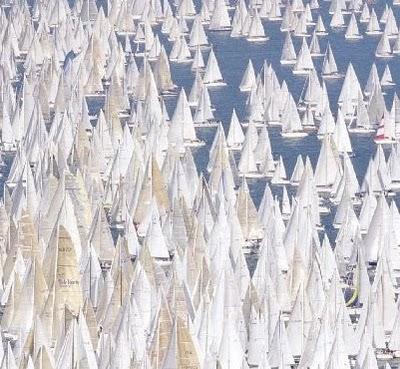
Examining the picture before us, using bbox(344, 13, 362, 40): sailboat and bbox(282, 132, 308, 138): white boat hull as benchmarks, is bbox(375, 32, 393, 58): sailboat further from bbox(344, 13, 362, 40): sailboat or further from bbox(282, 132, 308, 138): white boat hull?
bbox(282, 132, 308, 138): white boat hull

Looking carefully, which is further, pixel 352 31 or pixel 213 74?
pixel 352 31

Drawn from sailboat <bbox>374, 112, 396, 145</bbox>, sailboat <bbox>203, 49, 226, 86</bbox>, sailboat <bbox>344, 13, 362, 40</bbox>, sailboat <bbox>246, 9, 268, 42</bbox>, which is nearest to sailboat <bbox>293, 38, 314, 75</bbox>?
sailboat <bbox>203, 49, 226, 86</bbox>

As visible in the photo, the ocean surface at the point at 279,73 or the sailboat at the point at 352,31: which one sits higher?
the sailboat at the point at 352,31

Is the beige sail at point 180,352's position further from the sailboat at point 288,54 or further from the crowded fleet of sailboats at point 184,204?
the sailboat at point 288,54

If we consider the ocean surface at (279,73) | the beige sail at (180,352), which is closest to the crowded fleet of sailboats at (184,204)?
the beige sail at (180,352)

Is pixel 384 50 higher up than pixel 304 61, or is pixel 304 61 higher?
pixel 384 50

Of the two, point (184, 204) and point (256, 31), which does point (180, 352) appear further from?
point (256, 31)

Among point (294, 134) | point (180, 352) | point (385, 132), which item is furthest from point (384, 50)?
point (180, 352)

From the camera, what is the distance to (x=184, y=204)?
388 feet

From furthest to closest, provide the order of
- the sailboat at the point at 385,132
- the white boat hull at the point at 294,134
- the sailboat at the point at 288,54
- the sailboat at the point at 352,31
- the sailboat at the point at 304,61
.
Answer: the sailboat at the point at 352,31, the sailboat at the point at 288,54, the sailboat at the point at 304,61, the white boat hull at the point at 294,134, the sailboat at the point at 385,132

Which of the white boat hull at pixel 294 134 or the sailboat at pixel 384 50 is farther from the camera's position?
the sailboat at pixel 384 50

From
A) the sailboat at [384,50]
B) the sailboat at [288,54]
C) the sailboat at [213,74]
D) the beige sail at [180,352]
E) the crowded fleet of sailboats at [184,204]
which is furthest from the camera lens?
the sailboat at [384,50]

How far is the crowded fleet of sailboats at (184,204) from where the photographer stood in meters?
100

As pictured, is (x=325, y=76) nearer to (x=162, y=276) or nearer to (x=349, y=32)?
(x=349, y=32)
